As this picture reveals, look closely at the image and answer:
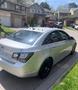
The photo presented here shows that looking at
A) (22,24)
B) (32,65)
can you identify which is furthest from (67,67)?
(22,24)

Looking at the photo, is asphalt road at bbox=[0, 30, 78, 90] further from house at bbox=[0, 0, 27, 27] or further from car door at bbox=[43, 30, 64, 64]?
house at bbox=[0, 0, 27, 27]

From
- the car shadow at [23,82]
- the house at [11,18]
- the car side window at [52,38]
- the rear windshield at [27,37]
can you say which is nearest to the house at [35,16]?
the house at [11,18]

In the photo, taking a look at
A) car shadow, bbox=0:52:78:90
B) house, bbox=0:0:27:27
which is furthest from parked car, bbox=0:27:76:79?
house, bbox=0:0:27:27

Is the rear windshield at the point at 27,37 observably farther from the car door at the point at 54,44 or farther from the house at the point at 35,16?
the house at the point at 35,16

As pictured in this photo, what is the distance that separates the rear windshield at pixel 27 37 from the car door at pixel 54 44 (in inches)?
14.2

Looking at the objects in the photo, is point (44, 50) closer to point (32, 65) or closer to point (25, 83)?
point (32, 65)

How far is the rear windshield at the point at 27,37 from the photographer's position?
5777 mm

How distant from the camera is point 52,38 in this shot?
6473 millimetres

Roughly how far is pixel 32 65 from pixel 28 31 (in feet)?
5.58

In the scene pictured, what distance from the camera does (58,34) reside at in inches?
279

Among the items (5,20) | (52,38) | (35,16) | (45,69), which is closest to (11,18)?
(5,20)

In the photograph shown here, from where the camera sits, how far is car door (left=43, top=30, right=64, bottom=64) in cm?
609

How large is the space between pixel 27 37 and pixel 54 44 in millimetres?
1031

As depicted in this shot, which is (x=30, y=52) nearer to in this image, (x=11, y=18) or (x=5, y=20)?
(x=5, y=20)
